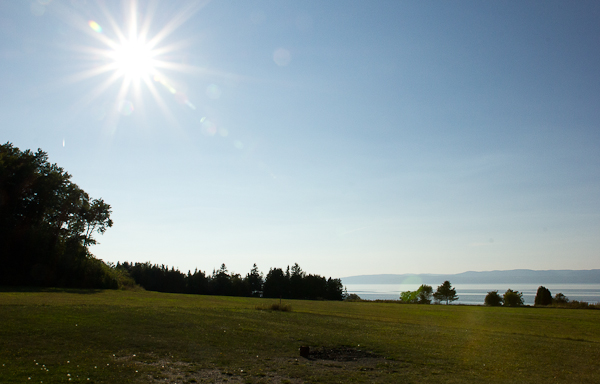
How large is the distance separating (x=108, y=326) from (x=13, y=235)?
45013mm

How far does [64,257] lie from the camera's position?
5469cm

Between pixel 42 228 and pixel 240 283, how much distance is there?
71463 millimetres

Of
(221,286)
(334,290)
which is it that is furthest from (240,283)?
(334,290)

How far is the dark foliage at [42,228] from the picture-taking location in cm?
4956

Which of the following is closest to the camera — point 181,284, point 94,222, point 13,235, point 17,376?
point 17,376

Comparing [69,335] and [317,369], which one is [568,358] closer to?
[317,369]

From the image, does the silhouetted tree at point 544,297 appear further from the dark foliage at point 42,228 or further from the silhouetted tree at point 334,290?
the dark foliage at point 42,228

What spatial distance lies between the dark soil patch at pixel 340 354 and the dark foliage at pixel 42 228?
50.7 m

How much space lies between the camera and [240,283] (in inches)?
4648

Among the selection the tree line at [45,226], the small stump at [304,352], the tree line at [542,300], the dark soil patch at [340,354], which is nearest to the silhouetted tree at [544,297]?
the tree line at [542,300]

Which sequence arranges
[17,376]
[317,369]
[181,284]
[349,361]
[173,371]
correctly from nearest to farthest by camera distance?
[17,376], [173,371], [317,369], [349,361], [181,284]

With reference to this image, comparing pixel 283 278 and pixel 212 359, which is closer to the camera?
pixel 212 359

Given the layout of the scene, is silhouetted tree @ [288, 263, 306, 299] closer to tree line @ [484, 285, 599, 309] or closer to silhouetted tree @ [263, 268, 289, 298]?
silhouetted tree @ [263, 268, 289, 298]

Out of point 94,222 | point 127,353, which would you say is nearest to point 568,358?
point 127,353
